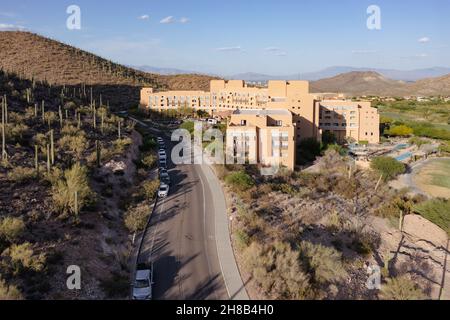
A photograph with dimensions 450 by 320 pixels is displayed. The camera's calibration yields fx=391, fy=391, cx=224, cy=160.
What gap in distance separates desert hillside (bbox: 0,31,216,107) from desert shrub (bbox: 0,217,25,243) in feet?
186

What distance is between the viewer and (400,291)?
50.4 ft

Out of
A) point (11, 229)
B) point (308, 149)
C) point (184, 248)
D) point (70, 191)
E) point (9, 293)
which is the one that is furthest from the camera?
point (308, 149)

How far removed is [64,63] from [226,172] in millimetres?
71206

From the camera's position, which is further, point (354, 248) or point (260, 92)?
point (260, 92)

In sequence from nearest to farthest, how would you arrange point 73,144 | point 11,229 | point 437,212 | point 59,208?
point 11,229 < point 59,208 < point 437,212 < point 73,144

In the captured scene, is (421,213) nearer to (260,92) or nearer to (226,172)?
(226,172)

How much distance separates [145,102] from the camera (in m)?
64.1

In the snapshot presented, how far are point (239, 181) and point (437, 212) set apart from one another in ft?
42.9

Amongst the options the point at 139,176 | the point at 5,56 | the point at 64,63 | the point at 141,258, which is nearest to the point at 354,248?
the point at 141,258

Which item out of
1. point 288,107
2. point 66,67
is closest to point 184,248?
point 288,107

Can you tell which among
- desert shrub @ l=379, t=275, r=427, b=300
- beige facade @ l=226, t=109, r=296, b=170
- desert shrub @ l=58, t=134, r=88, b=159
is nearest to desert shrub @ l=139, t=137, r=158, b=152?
beige facade @ l=226, t=109, r=296, b=170

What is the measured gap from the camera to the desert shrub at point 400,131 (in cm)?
5953

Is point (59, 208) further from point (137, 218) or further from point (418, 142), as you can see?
point (418, 142)

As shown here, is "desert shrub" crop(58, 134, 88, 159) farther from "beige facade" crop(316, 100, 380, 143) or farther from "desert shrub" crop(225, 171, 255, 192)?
"beige facade" crop(316, 100, 380, 143)
